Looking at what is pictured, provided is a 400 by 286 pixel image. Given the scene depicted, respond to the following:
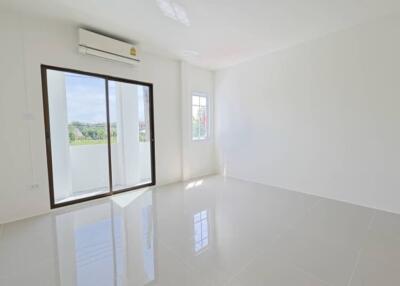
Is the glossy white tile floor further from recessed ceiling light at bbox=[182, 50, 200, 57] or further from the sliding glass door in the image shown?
recessed ceiling light at bbox=[182, 50, 200, 57]

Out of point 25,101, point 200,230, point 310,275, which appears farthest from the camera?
point 25,101

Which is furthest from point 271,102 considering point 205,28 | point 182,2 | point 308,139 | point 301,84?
point 182,2

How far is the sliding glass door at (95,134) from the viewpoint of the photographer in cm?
365

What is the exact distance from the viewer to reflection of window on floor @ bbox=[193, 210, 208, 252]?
2119 millimetres

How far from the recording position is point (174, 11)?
2.63m

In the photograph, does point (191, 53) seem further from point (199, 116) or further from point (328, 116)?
point (328, 116)

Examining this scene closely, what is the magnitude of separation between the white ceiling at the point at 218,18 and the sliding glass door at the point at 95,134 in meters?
0.82

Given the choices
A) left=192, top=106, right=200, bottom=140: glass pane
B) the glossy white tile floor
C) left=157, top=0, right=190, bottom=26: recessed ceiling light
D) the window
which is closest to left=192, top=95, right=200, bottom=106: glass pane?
the window

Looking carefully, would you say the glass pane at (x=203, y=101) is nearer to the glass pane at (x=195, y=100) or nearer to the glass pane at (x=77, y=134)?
the glass pane at (x=195, y=100)

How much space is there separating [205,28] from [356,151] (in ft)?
10.0

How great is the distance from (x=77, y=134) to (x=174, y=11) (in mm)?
3071

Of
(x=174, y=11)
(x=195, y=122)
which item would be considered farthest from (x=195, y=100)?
(x=174, y=11)

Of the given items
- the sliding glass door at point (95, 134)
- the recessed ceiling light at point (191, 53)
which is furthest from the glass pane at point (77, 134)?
the recessed ceiling light at point (191, 53)

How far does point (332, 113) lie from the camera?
11.0 feet
